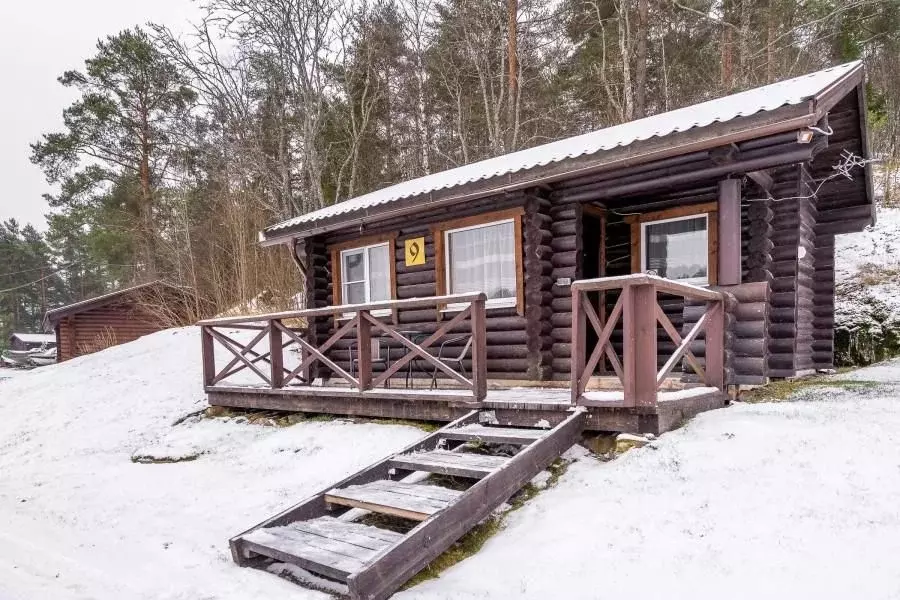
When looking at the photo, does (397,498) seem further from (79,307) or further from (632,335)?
(79,307)

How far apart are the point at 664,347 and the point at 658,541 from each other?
4.35 metres

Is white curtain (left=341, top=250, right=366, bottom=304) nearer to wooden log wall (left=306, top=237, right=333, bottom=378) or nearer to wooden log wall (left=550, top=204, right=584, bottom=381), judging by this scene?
wooden log wall (left=306, top=237, right=333, bottom=378)

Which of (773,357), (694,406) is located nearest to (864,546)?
(694,406)

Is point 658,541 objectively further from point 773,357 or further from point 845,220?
point 845,220

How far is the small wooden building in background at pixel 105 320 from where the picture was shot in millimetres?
19203

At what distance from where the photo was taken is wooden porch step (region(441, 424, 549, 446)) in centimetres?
405

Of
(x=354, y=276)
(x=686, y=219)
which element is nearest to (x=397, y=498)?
(x=686, y=219)

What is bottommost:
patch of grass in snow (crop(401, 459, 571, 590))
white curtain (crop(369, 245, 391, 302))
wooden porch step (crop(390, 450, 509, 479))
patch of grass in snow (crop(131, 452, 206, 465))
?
patch of grass in snow (crop(131, 452, 206, 465))

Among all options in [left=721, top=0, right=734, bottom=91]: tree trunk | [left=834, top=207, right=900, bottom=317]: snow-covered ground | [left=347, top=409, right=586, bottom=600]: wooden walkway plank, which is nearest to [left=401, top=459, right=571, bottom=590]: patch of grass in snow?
[left=347, top=409, right=586, bottom=600]: wooden walkway plank

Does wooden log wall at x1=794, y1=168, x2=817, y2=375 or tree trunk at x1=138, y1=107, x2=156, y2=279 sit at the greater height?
tree trunk at x1=138, y1=107, x2=156, y2=279

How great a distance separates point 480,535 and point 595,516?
2.33 ft

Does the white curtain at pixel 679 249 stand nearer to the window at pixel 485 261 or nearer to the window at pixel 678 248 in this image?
the window at pixel 678 248

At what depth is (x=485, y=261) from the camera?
733 cm

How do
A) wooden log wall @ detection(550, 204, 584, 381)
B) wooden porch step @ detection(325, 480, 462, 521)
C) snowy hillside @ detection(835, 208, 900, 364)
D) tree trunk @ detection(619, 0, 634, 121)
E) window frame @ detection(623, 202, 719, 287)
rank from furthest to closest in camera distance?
1. tree trunk @ detection(619, 0, 634, 121)
2. snowy hillside @ detection(835, 208, 900, 364)
3. wooden log wall @ detection(550, 204, 584, 381)
4. window frame @ detection(623, 202, 719, 287)
5. wooden porch step @ detection(325, 480, 462, 521)
